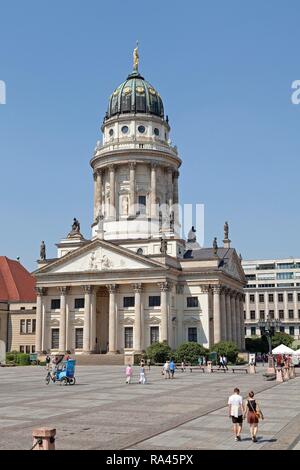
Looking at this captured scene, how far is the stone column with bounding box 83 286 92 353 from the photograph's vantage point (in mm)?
76438

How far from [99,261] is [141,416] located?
54602 millimetres

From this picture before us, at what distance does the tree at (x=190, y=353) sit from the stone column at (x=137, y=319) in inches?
262

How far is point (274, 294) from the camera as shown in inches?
5207

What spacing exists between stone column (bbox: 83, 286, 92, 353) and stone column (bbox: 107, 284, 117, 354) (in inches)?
102

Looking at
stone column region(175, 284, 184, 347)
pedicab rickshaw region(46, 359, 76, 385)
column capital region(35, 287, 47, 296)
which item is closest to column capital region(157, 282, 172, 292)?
stone column region(175, 284, 184, 347)

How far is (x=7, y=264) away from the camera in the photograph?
98.9 metres

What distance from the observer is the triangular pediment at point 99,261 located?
250ft

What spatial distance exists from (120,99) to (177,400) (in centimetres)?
7145

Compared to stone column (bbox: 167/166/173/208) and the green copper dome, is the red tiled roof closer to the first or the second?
stone column (bbox: 167/166/173/208)

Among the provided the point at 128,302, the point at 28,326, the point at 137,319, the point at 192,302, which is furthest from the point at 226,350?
the point at 28,326

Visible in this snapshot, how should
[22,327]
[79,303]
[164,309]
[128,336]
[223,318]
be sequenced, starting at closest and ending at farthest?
[164,309], [128,336], [79,303], [223,318], [22,327]

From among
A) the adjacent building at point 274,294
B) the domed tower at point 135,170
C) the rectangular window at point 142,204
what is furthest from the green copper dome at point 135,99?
the adjacent building at point 274,294

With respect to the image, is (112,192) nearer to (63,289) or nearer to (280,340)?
(63,289)

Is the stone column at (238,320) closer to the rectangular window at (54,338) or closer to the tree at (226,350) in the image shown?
the tree at (226,350)
